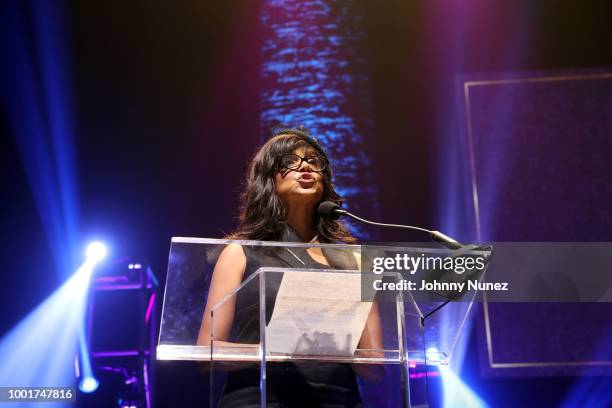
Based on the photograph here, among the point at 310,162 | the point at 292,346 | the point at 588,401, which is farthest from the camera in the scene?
the point at 588,401

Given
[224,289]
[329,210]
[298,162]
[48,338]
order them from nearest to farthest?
[224,289] → [329,210] → [298,162] → [48,338]

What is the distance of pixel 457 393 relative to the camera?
12.3ft

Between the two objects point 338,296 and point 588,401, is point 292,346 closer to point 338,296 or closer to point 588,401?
point 338,296

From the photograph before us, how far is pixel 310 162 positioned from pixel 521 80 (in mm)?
2348

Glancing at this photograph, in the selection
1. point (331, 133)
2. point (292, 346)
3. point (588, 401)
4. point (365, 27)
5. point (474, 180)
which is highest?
point (365, 27)

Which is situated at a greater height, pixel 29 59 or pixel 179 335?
pixel 29 59

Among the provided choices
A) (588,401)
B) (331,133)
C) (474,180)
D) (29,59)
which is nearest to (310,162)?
(331,133)

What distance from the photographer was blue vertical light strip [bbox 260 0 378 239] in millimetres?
3859

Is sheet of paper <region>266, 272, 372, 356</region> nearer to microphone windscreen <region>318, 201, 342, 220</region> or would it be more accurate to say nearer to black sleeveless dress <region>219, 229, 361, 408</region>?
black sleeveless dress <region>219, 229, 361, 408</region>

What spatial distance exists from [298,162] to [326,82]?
1875 mm

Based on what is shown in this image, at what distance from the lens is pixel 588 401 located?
372 cm

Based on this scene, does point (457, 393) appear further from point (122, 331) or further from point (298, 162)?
point (298, 162)

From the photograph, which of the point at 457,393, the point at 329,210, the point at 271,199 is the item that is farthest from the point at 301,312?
the point at 457,393

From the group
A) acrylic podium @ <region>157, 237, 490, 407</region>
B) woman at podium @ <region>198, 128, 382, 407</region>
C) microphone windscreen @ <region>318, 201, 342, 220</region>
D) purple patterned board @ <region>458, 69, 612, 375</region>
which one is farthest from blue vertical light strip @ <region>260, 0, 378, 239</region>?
acrylic podium @ <region>157, 237, 490, 407</region>
